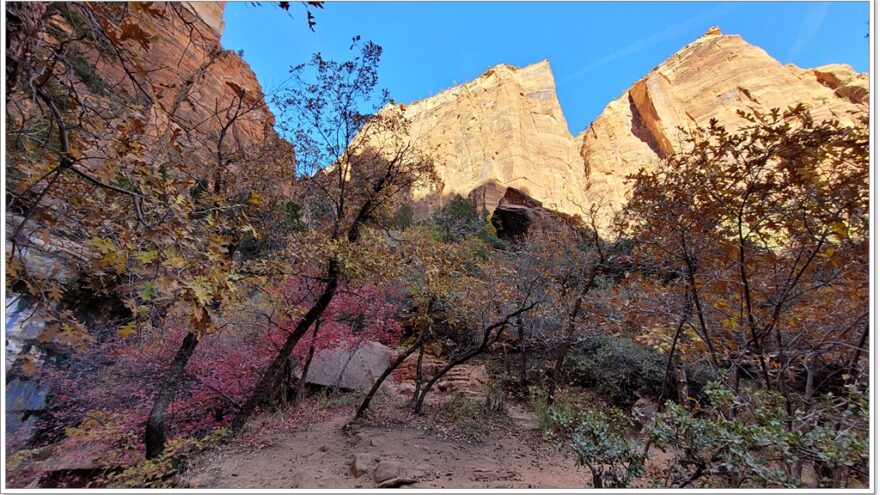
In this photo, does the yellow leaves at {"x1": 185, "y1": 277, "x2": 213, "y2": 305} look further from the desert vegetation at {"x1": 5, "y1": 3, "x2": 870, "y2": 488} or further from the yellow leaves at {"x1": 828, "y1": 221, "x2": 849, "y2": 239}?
the yellow leaves at {"x1": 828, "y1": 221, "x2": 849, "y2": 239}

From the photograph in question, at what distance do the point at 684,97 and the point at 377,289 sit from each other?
42541mm

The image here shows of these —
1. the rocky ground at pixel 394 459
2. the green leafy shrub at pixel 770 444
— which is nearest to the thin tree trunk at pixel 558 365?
the rocky ground at pixel 394 459

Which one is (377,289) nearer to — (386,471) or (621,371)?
(386,471)

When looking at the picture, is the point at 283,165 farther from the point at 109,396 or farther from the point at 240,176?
the point at 109,396

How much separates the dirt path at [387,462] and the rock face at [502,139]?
2724 cm

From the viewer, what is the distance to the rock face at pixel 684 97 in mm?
31438

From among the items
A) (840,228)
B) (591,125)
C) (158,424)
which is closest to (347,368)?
(158,424)

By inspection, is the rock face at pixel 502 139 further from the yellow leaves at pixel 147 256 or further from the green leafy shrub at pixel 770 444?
the yellow leaves at pixel 147 256

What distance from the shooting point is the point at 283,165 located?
275 inches

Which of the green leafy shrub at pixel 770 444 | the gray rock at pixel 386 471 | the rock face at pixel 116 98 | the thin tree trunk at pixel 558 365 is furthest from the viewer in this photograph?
the thin tree trunk at pixel 558 365

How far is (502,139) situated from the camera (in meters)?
38.0

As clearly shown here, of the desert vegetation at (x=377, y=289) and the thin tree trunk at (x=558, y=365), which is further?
the thin tree trunk at (x=558, y=365)

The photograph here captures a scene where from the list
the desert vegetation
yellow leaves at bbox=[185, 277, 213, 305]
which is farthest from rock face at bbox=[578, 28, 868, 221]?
yellow leaves at bbox=[185, 277, 213, 305]

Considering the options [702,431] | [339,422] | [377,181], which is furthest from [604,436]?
[339,422]
